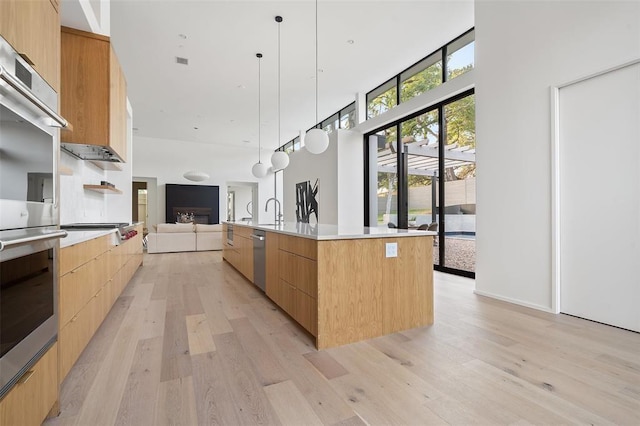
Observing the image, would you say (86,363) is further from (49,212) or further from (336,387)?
(336,387)

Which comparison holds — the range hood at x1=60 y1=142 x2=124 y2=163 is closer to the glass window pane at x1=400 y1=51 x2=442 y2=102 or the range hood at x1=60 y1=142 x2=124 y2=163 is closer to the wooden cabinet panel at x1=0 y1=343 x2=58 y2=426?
the wooden cabinet panel at x1=0 y1=343 x2=58 y2=426

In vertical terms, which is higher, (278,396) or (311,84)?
(311,84)

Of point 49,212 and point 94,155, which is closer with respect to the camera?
point 49,212

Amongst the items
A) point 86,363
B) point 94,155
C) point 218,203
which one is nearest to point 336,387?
point 86,363

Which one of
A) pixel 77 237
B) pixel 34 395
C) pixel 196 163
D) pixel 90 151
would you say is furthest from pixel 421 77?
pixel 196 163

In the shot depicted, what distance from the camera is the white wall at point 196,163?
10.3 meters

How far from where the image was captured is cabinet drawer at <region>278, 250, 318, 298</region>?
2.19m

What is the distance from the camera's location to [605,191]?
8.51ft

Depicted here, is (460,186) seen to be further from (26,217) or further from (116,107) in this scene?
(26,217)

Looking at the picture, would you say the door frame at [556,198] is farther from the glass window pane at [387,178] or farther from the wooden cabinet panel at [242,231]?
the wooden cabinet panel at [242,231]

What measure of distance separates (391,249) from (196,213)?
32.4 ft

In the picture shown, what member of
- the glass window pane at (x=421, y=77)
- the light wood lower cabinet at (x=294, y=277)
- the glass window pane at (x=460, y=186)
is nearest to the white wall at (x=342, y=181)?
the glass window pane at (x=421, y=77)

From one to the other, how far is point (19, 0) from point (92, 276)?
1727mm

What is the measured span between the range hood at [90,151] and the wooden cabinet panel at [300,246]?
6.60 feet
